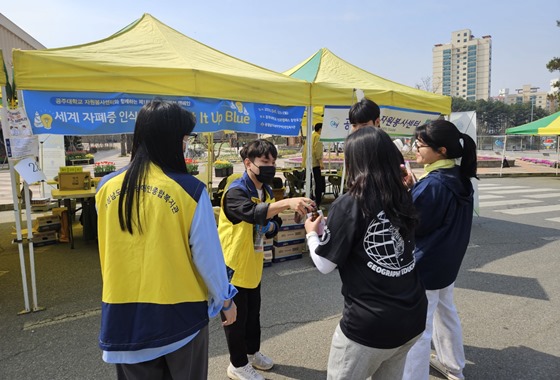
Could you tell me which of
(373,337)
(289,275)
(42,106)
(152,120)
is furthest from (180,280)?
(289,275)

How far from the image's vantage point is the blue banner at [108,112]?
3723 mm

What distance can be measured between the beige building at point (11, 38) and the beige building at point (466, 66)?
12708cm

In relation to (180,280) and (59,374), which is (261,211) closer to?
(180,280)

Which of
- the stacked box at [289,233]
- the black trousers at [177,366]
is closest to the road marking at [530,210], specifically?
the stacked box at [289,233]

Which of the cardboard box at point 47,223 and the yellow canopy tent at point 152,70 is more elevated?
the yellow canopy tent at point 152,70

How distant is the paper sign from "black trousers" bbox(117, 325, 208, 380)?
2826 millimetres

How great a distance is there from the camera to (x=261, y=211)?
7.52ft

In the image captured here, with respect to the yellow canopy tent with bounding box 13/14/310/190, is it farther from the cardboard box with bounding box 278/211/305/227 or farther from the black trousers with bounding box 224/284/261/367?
the black trousers with bounding box 224/284/261/367

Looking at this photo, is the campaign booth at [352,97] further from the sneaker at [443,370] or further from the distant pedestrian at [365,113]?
the sneaker at [443,370]

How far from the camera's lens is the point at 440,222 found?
7.98 ft

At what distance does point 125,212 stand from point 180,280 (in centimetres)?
34

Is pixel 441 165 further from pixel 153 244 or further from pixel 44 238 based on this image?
pixel 44 238

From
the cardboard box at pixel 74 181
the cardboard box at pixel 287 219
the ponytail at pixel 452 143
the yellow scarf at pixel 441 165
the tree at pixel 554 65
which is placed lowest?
the cardboard box at pixel 287 219

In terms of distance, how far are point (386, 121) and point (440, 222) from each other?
4249 mm
